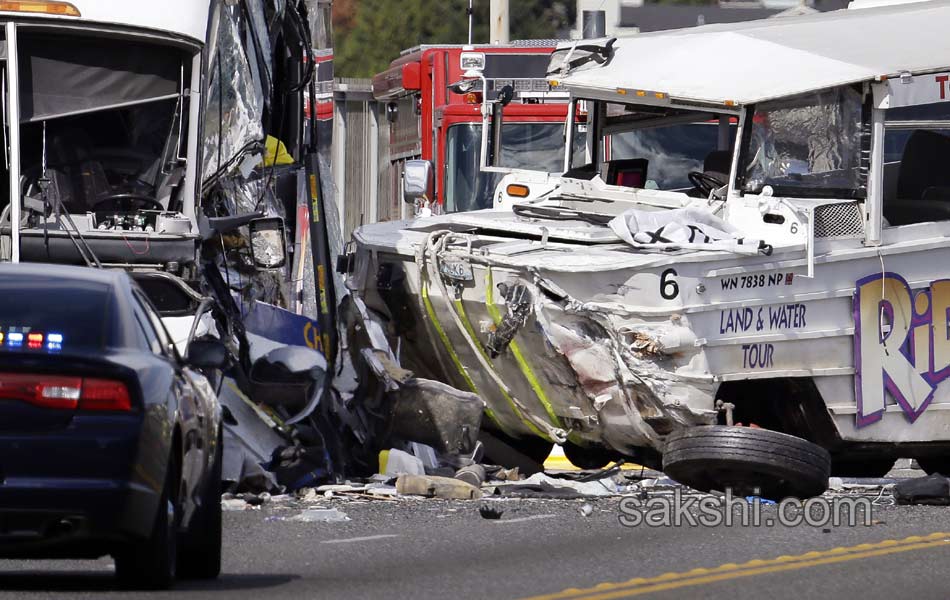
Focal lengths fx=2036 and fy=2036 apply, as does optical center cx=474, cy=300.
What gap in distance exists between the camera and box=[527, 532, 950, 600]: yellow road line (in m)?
8.86

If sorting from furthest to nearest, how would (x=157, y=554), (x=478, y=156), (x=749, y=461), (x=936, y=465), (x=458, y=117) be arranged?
(x=458, y=117), (x=478, y=156), (x=936, y=465), (x=749, y=461), (x=157, y=554)

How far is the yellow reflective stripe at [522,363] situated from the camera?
42.0 feet

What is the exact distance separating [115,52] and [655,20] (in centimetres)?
3840

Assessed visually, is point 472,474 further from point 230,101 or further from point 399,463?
point 230,101

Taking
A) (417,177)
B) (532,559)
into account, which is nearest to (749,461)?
(532,559)

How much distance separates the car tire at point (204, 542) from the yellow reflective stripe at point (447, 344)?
14.5ft

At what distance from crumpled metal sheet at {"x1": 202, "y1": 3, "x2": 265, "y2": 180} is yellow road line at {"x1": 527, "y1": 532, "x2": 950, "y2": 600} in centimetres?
→ 588

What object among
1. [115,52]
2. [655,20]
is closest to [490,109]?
[115,52]

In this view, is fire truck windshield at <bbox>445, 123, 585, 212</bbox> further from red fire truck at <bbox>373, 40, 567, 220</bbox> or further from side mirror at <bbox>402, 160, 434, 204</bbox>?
side mirror at <bbox>402, 160, 434, 204</bbox>

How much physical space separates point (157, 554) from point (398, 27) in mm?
57398

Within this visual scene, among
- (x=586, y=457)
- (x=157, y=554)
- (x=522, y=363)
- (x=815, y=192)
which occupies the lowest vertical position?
(x=586, y=457)

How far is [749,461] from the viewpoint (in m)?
11.9

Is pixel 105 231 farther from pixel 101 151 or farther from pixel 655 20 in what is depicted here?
pixel 655 20

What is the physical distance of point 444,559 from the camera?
1012 cm
